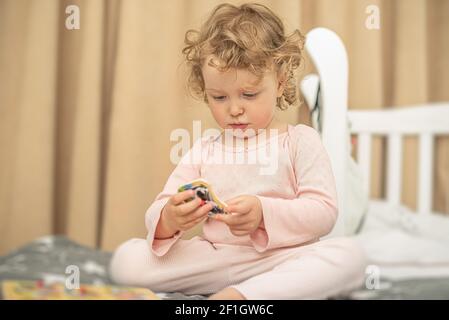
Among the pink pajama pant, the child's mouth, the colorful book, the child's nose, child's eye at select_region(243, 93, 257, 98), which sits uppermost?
child's eye at select_region(243, 93, 257, 98)

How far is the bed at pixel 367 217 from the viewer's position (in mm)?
868

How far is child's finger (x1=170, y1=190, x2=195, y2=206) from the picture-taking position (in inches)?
30.8

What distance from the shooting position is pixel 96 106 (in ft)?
2.91

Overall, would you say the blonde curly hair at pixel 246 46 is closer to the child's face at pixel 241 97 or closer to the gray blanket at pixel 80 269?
the child's face at pixel 241 97

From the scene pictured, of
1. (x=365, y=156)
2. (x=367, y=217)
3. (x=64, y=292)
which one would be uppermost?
(x=365, y=156)

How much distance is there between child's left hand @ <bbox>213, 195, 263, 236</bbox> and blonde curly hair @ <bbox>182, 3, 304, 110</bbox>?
18 centimetres

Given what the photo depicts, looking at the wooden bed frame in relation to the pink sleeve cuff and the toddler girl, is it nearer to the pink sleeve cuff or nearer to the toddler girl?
the toddler girl

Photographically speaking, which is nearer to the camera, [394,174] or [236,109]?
[236,109]

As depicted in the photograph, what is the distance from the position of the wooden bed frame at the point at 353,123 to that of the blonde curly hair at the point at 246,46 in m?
0.06

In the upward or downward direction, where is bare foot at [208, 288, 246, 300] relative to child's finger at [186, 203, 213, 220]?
downward

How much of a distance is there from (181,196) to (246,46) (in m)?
0.25

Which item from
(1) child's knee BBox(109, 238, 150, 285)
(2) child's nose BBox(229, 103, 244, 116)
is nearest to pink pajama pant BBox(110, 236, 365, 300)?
(1) child's knee BBox(109, 238, 150, 285)

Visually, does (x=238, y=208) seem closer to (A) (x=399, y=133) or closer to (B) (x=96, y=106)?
(B) (x=96, y=106)

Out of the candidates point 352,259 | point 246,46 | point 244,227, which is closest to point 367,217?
point 352,259
